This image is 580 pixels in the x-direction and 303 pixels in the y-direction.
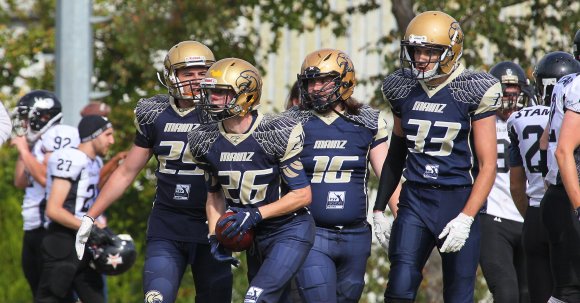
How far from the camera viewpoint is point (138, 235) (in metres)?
12.5

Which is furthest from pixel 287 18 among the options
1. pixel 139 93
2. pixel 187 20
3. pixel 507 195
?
pixel 507 195

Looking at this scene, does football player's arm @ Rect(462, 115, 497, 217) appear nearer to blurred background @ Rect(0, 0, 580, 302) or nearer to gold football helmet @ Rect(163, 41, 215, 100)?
gold football helmet @ Rect(163, 41, 215, 100)

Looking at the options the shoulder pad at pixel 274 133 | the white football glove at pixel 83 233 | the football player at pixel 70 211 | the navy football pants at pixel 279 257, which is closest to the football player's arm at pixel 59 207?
the football player at pixel 70 211

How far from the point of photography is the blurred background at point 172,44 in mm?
11133

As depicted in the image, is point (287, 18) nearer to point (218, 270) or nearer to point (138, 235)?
point (138, 235)

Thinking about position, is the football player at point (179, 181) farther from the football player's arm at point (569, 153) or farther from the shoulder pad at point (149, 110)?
the football player's arm at point (569, 153)

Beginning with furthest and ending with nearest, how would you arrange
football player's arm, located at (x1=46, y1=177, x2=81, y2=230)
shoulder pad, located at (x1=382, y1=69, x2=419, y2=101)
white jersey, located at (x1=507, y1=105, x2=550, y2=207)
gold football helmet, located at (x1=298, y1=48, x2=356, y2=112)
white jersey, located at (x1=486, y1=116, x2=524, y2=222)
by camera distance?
football player's arm, located at (x1=46, y1=177, x2=81, y2=230)
white jersey, located at (x1=486, y1=116, x2=524, y2=222)
white jersey, located at (x1=507, y1=105, x2=550, y2=207)
gold football helmet, located at (x1=298, y1=48, x2=356, y2=112)
shoulder pad, located at (x1=382, y1=69, x2=419, y2=101)

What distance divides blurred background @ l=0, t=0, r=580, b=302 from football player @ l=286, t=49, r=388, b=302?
385cm

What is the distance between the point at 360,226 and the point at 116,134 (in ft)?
20.7

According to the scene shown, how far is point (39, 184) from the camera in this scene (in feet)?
29.7

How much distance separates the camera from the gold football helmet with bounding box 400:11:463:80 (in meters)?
6.56

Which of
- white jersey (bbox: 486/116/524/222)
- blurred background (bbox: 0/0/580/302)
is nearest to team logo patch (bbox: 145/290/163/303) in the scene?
white jersey (bbox: 486/116/524/222)

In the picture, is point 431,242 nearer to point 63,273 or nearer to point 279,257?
point 279,257

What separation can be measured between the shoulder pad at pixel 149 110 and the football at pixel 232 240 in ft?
3.23
